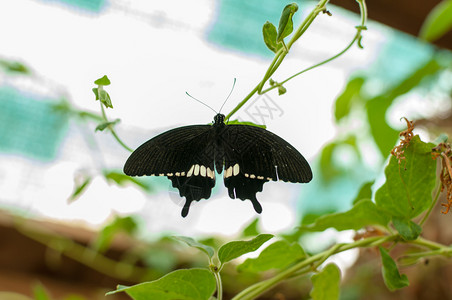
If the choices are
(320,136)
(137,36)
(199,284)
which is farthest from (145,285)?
(320,136)

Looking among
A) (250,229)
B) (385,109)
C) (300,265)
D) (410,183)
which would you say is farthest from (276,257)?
(385,109)

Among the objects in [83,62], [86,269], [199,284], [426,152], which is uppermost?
[83,62]

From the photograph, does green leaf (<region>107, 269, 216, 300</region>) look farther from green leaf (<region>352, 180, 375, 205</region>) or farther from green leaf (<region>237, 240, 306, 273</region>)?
green leaf (<region>352, 180, 375, 205</region>)

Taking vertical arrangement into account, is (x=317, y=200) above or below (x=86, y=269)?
above

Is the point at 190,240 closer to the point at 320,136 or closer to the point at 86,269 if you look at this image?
the point at 320,136

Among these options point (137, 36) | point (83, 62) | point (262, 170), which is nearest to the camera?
point (262, 170)

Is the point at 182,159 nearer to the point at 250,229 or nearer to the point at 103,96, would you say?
the point at 103,96
